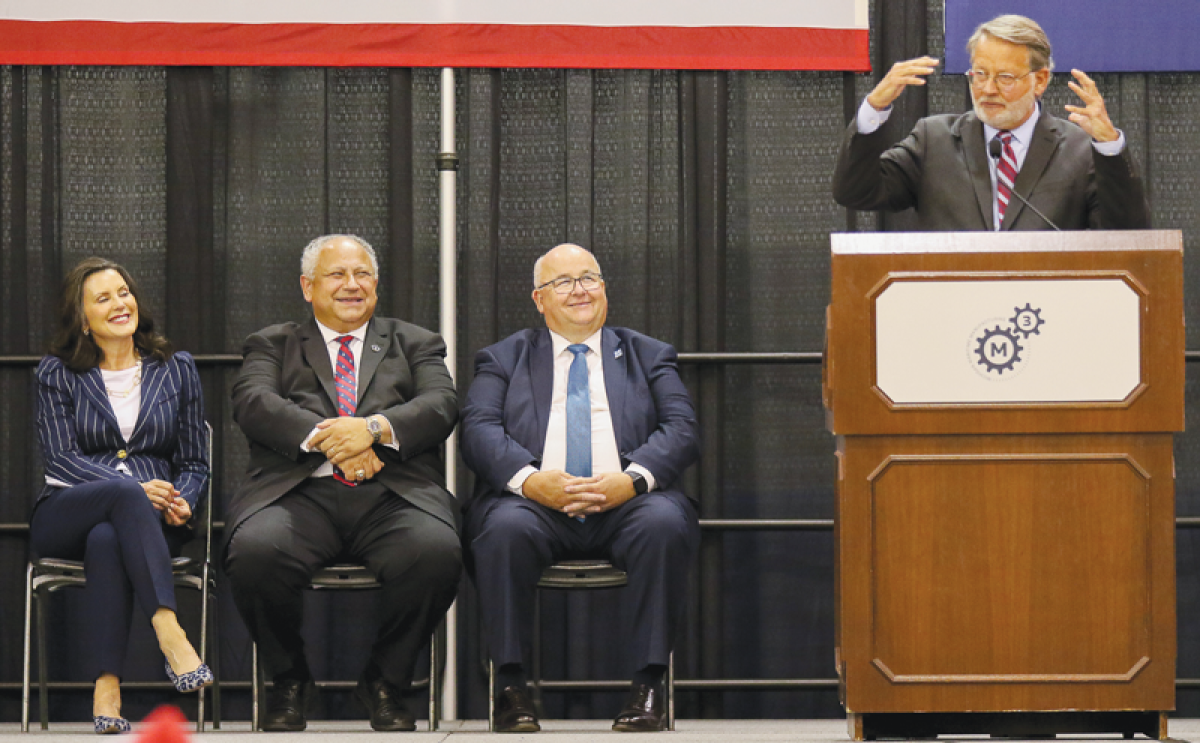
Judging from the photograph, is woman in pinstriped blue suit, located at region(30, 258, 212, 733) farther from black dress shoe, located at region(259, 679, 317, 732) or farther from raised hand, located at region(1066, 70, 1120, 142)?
raised hand, located at region(1066, 70, 1120, 142)

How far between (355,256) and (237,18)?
0.91 metres

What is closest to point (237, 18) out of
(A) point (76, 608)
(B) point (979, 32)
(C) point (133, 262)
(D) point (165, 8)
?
(D) point (165, 8)

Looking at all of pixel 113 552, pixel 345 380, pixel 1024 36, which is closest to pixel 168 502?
pixel 113 552

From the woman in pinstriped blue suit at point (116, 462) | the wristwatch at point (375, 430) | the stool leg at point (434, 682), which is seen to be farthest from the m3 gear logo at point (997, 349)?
the woman in pinstriped blue suit at point (116, 462)

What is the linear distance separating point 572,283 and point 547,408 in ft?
1.10

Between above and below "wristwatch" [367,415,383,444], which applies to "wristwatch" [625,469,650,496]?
below

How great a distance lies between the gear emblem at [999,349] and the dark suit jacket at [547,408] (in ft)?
3.31

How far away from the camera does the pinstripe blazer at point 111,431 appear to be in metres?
3.28

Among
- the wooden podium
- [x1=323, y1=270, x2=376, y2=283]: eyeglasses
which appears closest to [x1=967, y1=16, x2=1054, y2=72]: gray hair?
the wooden podium

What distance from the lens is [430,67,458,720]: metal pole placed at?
377 cm

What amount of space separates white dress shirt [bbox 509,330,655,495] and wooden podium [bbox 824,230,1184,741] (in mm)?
895

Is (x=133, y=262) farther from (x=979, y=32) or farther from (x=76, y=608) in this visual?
(x=979, y=32)

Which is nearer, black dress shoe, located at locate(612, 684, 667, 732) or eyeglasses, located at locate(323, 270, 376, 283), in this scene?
black dress shoe, located at locate(612, 684, 667, 732)

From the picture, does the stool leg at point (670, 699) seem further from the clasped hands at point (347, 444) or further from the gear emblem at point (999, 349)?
the gear emblem at point (999, 349)
